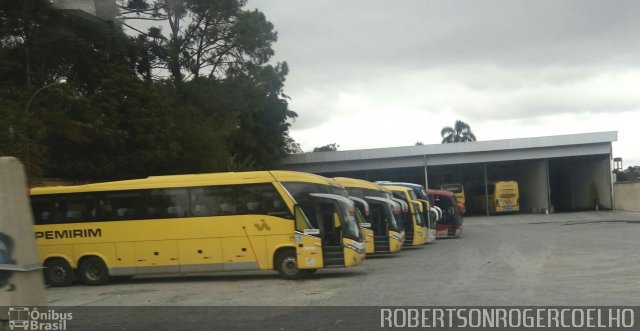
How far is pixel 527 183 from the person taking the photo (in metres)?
66.0

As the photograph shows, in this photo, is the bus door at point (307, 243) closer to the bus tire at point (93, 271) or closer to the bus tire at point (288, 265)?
the bus tire at point (288, 265)

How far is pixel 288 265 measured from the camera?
16719mm

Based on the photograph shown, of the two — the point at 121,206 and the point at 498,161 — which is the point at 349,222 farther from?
the point at 498,161

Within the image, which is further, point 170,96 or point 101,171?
point 170,96

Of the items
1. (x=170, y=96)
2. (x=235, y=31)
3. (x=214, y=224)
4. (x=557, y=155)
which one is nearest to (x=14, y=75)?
(x=170, y=96)

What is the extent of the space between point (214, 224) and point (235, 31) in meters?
30.6

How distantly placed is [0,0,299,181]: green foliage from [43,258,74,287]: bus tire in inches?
267

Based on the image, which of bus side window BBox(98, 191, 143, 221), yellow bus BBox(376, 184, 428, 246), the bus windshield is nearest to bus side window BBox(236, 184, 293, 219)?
the bus windshield

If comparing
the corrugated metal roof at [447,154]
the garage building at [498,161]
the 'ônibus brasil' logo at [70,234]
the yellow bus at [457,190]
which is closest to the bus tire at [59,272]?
the 'ônibus brasil' logo at [70,234]

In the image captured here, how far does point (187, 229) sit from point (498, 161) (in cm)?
4622

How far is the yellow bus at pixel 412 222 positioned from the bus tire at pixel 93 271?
502 inches

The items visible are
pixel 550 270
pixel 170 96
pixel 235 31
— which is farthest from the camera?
pixel 235 31

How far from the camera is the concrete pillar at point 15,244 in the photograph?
192 inches

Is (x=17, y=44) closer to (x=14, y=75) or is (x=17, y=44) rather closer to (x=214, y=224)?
(x=14, y=75)
